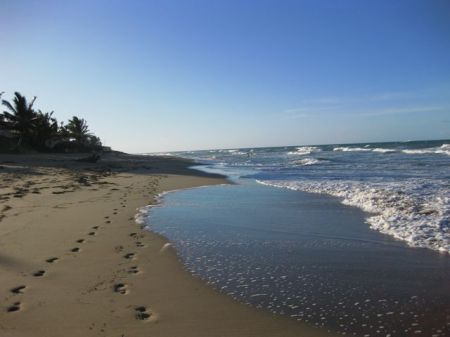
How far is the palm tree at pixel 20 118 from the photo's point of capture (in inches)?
1582

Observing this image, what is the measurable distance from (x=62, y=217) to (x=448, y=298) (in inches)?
293

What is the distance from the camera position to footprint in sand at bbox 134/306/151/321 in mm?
3784

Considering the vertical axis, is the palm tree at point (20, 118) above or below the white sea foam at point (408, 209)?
above

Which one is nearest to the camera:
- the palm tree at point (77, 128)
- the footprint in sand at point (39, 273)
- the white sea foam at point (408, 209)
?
the footprint in sand at point (39, 273)

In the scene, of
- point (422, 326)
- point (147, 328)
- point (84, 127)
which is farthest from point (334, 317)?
point (84, 127)

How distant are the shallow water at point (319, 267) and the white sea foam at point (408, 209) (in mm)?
378

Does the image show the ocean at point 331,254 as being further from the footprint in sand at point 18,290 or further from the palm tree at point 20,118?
the palm tree at point 20,118

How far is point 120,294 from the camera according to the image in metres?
4.39

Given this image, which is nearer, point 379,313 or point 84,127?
point 379,313

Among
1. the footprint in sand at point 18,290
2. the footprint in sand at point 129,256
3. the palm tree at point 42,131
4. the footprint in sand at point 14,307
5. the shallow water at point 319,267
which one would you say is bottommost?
the shallow water at point 319,267

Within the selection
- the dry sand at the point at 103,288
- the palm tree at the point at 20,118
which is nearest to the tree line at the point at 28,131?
the palm tree at the point at 20,118

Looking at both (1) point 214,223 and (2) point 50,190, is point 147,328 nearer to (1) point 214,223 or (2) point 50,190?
(1) point 214,223

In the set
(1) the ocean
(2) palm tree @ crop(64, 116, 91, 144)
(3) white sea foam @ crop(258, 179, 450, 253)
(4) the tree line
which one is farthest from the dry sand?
(2) palm tree @ crop(64, 116, 91, 144)

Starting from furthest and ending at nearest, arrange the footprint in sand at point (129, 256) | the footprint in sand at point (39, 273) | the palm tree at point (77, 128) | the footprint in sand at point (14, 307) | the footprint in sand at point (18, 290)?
the palm tree at point (77, 128) < the footprint in sand at point (129, 256) < the footprint in sand at point (39, 273) < the footprint in sand at point (18, 290) < the footprint in sand at point (14, 307)
